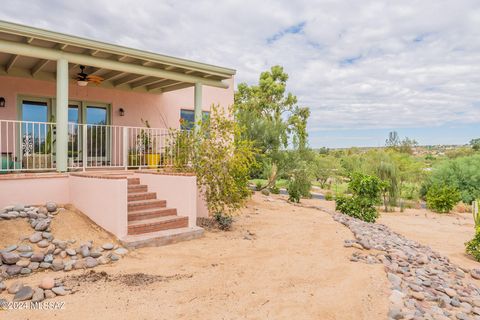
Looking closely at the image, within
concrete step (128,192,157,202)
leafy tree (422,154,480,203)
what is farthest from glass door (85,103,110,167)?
leafy tree (422,154,480,203)

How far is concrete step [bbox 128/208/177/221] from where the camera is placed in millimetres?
6277

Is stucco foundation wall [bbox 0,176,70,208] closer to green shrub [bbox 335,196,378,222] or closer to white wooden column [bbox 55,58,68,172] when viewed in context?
white wooden column [bbox 55,58,68,172]

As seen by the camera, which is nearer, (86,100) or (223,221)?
(223,221)

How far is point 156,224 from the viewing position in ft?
20.5

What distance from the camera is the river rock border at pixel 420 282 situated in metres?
3.76

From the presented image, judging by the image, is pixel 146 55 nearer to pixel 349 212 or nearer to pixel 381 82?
pixel 349 212

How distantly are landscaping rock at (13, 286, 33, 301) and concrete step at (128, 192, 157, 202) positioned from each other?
306 cm

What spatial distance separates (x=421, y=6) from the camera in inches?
392

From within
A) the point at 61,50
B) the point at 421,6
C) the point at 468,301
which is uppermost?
the point at 421,6

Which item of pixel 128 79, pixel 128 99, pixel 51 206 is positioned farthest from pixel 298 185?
pixel 51 206

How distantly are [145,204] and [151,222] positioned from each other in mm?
682

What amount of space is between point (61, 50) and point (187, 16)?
5905mm

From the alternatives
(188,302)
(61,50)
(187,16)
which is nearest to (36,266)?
(188,302)

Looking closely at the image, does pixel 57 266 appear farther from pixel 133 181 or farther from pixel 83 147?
pixel 83 147
